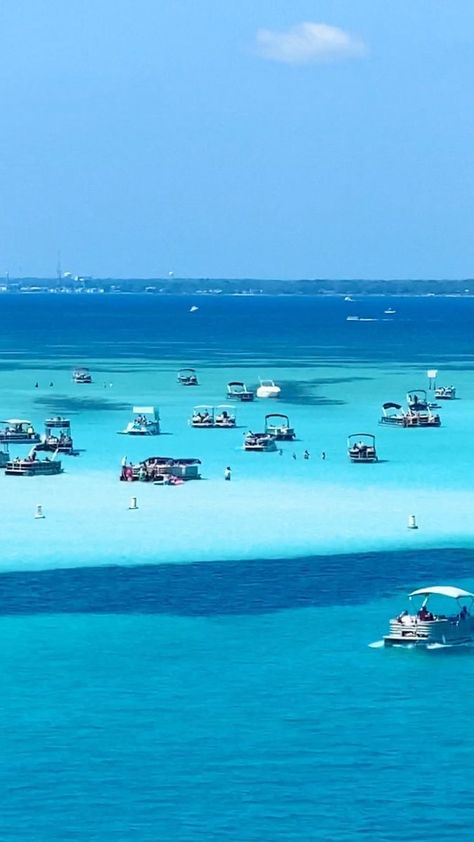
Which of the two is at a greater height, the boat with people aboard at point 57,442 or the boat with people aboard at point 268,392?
the boat with people aboard at point 268,392

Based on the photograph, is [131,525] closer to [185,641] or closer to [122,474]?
[122,474]

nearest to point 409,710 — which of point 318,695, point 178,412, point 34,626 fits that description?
point 318,695

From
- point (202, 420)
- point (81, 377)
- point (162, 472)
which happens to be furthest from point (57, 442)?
point (81, 377)

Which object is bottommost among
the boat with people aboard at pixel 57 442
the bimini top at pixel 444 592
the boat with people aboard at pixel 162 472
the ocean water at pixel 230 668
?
the ocean water at pixel 230 668

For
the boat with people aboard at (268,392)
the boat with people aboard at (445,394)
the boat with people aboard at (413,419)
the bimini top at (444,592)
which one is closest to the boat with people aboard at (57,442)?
the boat with people aboard at (413,419)

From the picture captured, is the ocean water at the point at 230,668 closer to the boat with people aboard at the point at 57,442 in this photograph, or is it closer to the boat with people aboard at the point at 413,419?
the boat with people aboard at the point at 57,442

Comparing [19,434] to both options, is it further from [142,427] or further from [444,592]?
[444,592]
